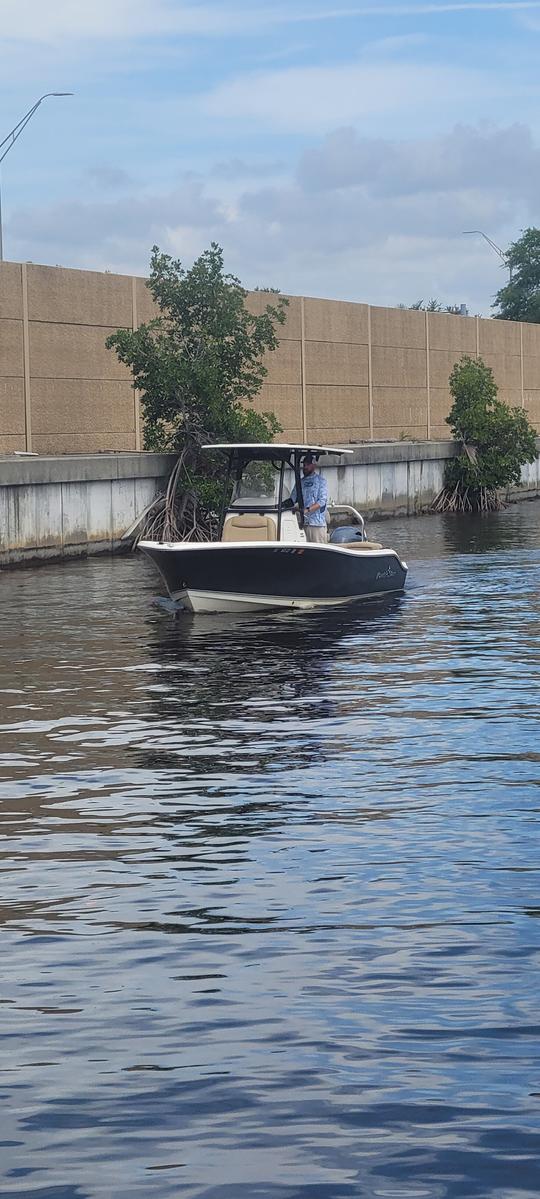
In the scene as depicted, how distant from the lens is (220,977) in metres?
7.08

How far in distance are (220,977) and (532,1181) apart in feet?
6.97

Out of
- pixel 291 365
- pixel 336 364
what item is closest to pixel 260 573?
pixel 291 365

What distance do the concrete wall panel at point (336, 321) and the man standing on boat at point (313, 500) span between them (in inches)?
803

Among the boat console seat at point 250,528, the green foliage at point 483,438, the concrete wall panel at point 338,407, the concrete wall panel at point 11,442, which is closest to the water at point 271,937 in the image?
the boat console seat at point 250,528

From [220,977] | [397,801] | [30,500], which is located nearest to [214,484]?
[30,500]

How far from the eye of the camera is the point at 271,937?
759cm

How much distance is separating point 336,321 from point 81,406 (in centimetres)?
1342

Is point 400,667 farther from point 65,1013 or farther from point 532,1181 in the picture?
point 532,1181

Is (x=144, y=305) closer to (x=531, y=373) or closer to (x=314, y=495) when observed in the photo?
(x=314, y=495)

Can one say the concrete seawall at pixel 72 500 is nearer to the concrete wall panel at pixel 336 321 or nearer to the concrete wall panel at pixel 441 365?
the concrete wall panel at pixel 336 321

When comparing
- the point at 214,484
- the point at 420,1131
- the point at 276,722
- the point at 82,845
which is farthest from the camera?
the point at 214,484

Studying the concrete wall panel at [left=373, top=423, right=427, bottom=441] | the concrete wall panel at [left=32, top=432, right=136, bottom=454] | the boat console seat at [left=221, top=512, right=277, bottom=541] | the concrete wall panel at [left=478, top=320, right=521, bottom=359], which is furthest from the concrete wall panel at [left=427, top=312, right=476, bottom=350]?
the boat console seat at [left=221, top=512, right=277, bottom=541]

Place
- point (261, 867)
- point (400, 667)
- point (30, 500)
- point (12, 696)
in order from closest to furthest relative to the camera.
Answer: point (261, 867), point (12, 696), point (400, 667), point (30, 500)

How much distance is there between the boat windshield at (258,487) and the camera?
899 inches
